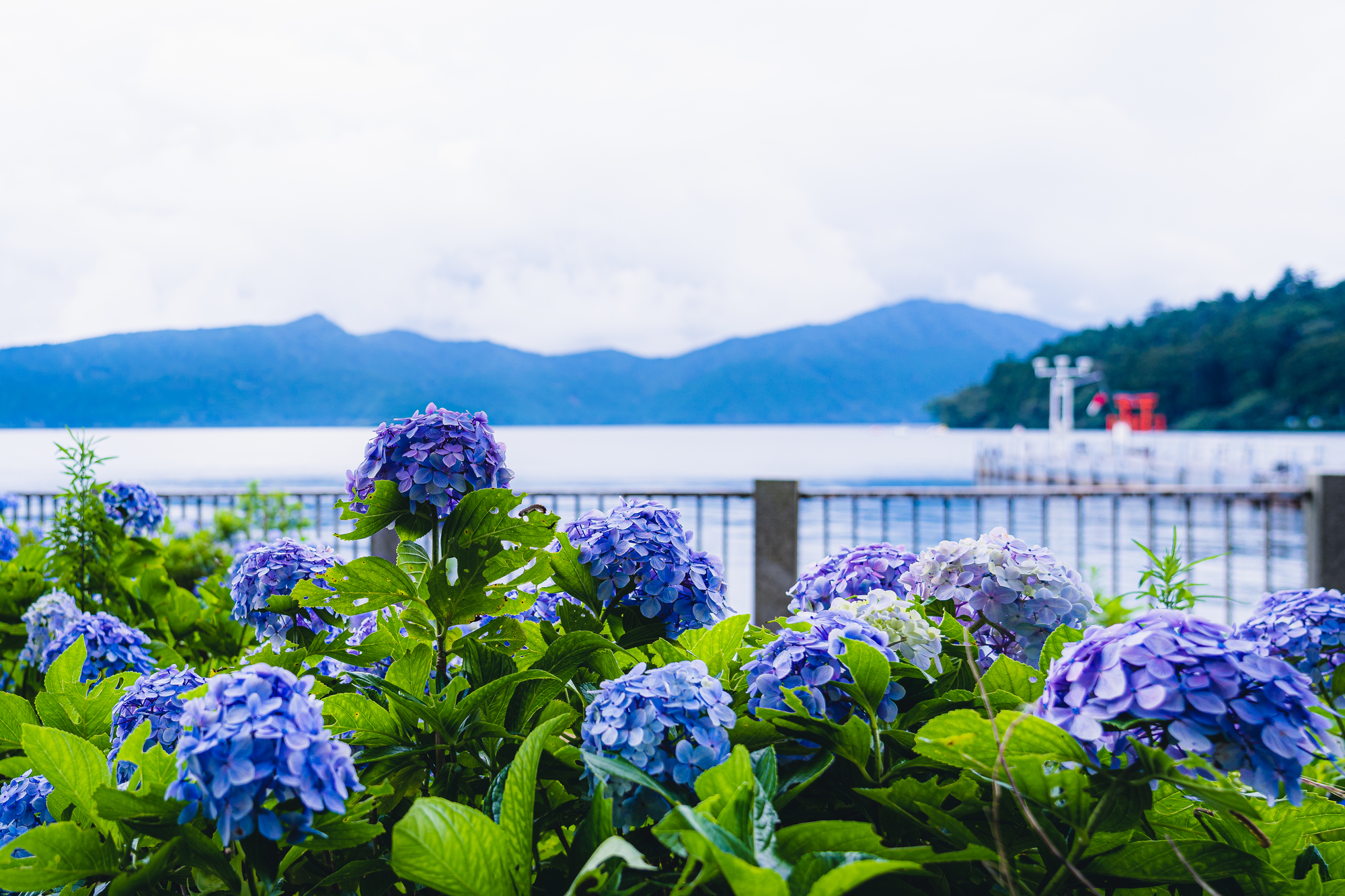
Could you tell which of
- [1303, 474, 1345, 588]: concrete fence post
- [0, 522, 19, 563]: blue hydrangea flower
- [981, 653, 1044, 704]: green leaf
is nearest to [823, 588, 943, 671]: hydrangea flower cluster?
[981, 653, 1044, 704]: green leaf

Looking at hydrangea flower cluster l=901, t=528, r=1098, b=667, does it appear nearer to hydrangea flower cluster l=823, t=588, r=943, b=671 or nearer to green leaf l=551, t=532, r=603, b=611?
hydrangea flower cluster l=823, t=588, r=943, b=671

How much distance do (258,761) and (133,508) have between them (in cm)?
202

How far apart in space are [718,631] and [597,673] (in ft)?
0.48

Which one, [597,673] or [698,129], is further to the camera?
[698,129]

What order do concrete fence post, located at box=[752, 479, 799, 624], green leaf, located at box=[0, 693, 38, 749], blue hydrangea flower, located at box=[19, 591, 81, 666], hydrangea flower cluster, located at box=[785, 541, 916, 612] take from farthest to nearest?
concrete fence post, located at box=[752, 479, 799, 624] → blue hydrangea flower, located at box=[19, 591, 81, 666] → hydrangea flower cluster, located at box=[785, 541, 916, 612] → green leaf, located at box=[0, 693, 38, 749]

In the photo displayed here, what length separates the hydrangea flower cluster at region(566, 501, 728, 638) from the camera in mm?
877

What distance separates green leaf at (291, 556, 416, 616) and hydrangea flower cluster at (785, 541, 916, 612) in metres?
0.54

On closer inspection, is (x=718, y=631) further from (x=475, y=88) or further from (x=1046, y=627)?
(x=475, y=88)

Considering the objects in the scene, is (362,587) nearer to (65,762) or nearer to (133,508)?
(65,762)

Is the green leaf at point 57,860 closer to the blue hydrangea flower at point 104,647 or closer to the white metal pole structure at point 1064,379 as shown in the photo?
the blue hydrangea flower at point 104,647

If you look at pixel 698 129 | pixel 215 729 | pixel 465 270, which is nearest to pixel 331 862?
pixel 215 729

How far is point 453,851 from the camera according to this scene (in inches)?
21.4

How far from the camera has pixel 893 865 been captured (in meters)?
0.50

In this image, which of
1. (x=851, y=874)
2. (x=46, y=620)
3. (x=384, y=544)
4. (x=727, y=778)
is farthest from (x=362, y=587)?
(x=384, y=544)
